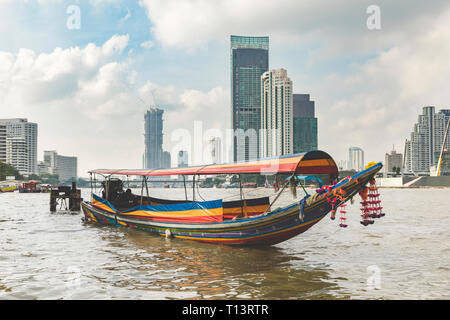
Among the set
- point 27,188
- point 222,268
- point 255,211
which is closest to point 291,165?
point 222,268

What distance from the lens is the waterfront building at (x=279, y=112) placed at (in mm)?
167125

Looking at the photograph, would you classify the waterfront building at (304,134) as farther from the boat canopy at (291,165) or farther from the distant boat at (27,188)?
the boat canopy at (291,165)

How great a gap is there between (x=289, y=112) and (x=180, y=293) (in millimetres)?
162976

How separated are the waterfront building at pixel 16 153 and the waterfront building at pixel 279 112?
121304 millimetres

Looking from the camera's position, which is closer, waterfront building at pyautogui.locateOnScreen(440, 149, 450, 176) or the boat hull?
the boat hull

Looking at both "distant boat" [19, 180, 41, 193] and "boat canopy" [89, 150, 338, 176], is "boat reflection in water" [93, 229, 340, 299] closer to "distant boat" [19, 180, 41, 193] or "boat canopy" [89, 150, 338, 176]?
"boat canopy" [89, 150, 338, 176]

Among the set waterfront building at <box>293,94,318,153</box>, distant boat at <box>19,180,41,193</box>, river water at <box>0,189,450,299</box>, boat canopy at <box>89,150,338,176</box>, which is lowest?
distant boat at <box>19,180,41,193</box>

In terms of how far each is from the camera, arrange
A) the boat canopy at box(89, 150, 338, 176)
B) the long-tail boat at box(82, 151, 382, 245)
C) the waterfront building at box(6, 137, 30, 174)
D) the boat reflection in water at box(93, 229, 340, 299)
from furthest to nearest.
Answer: the waterfront building at box(6, 137, 30, 174)
the boat canopy at box(89, 150, 338, 176)
the long-tail boat at box(82, 151, 382, 245)
the boat reflection in water at box(93, 229, 340, 299)

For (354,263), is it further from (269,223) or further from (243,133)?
(243,133)

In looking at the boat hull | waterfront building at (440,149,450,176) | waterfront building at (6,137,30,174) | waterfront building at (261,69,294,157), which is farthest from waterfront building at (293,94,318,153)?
the boat hull

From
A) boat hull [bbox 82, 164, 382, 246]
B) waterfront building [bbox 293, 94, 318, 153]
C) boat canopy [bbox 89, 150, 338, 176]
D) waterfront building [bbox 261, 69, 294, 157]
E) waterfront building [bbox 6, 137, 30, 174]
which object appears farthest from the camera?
waterfront building [bbox 6, 137, 30, 174]

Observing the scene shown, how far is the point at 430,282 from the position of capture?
9258 mm

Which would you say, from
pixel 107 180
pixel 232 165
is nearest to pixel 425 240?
pixel 232 165

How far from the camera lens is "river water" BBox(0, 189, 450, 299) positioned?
8469 millimetres
